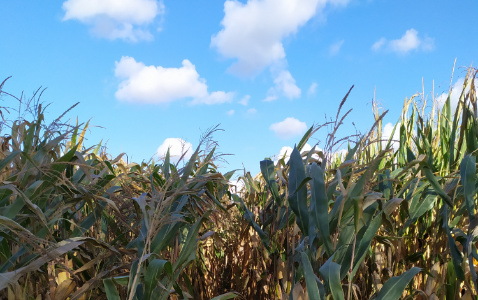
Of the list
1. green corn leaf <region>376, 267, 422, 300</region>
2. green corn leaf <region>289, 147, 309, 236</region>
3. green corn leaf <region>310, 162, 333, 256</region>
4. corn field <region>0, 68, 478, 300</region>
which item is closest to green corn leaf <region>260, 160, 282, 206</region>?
corn field <region>0, 68, 478, 300</region>

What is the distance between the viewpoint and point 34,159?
1523 mm

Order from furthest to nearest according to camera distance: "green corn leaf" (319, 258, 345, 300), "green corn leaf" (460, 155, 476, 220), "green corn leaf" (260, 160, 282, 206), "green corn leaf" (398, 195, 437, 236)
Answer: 1. "green corn leaf" (398, 195, 437, 236)
2. "green corn leaf" (260, 160, 282, 206)
3. "green corn leaf" (460, 155, 476, 220)
4. "green corn leaf" (319, 258, 345, 300)

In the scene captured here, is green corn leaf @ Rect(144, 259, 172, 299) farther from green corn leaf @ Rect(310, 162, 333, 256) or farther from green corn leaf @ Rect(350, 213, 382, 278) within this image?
green corn leaf @ Rect(350, 213, 382, 278)

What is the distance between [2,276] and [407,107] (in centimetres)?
239

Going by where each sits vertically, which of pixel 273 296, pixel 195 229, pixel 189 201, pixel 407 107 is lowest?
pixel 273 296

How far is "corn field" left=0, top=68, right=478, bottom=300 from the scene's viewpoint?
4.40ft

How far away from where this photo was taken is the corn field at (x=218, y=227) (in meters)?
1.34

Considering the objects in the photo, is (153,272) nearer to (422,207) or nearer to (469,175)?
(469,175)

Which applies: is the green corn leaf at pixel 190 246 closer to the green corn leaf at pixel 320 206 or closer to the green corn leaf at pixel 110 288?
the green corn leaf at pixel 110 288

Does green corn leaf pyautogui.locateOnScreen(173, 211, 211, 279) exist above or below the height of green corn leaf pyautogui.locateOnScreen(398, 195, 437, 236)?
below

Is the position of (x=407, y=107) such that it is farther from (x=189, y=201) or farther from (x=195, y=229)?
(x=195, y=229)

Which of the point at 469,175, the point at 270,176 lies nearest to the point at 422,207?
the point at 469,175

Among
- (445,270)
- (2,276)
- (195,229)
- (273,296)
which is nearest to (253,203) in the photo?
(273,296)

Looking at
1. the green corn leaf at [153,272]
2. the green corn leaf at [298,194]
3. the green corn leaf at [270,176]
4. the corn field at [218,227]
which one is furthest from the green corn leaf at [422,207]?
the green corn leaf at [153,272]
